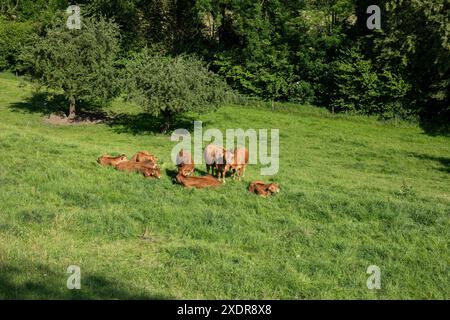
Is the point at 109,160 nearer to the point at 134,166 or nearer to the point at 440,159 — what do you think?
the point at 134,166

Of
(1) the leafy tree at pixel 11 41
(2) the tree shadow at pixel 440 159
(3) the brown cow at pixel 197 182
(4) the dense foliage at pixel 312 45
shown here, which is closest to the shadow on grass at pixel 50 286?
(3) the brown cow at pixel 197 182

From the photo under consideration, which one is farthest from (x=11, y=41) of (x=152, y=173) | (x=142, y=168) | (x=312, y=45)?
(x=152, y=173)

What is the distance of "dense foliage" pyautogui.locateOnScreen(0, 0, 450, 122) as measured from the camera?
3566 cm

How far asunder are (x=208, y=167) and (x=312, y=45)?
2662 centimetres

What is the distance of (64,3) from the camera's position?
166 feet

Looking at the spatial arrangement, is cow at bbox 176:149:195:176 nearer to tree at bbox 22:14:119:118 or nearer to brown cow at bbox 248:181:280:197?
brown cow at bbox 248:181:280:197

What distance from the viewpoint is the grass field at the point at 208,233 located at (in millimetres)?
10062

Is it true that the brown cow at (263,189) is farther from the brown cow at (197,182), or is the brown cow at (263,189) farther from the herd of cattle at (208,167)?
the brown cow at (197,182)

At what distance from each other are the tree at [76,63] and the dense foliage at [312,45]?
1378 cm

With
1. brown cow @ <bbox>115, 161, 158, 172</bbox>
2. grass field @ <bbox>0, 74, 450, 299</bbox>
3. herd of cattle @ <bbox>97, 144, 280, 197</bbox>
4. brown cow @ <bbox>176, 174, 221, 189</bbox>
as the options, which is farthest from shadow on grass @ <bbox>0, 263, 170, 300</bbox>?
brown cow @ <bbox>115, 161, 158, 172</bbox>

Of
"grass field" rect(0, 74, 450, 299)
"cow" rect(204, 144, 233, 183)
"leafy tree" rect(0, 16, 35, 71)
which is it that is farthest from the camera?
"leafy tree" rect(0, 16, 35, 71)

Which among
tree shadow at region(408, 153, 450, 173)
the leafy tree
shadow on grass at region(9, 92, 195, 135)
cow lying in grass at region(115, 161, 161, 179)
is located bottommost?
tree shadow at region(408, 153, 450, 173)
